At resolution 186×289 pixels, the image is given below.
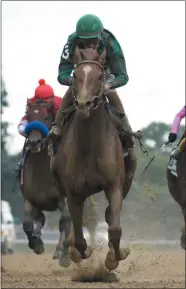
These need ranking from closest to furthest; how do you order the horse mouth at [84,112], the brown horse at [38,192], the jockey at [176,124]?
the horse mouth at [84,112] < the jockey at [176,124] < the brown horse at [38,192]

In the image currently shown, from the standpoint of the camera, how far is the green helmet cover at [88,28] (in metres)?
12.5

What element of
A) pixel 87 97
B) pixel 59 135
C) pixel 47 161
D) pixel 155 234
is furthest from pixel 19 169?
pixel 155 234

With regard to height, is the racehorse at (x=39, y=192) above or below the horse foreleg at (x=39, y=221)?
above

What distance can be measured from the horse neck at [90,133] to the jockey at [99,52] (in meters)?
0.35

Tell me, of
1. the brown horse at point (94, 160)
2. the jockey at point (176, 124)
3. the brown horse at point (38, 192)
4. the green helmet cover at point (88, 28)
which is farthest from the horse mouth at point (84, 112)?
the brown horse at point (38, 192)

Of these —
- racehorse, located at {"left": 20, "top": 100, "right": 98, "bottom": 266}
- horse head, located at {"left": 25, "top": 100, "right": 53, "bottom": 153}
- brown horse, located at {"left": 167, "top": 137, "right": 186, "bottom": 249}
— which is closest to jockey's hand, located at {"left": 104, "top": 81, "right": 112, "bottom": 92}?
horse head, located at {"left": 25, "top": 100, "right": 53, "bottom": 153}

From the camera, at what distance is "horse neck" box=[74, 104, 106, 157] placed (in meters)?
12.5

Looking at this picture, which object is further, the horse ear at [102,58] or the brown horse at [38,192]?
the brown horse at [38,192]

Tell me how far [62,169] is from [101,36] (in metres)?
1.58

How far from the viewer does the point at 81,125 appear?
41.1ft

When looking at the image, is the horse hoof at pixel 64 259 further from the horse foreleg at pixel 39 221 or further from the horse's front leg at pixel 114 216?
the horse's front leg at pixel 114 216

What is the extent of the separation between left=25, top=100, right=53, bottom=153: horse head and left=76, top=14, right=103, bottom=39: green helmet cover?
3.31 metres

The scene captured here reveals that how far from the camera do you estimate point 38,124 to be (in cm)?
1579

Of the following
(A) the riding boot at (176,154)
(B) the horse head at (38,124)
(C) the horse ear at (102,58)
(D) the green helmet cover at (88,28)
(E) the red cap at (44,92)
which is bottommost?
(A) the riding boot at (176,154)
